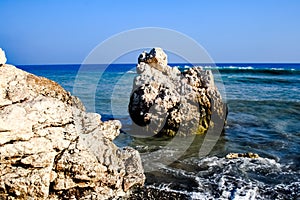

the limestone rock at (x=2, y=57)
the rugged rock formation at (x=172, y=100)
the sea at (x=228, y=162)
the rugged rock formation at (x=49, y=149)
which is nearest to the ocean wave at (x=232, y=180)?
the sea at (x=228, y=162)

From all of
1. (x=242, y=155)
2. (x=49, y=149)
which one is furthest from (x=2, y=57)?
(x=242, y=155)

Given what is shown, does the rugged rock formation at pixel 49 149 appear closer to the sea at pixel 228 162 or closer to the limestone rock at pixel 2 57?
the limestone rock at pixel 2 57

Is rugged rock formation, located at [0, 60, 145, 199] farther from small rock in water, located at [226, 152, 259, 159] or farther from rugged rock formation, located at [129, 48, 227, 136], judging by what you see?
rugged rock formation, located at [129, 48, 227, 136]

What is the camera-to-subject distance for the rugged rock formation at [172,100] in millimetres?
11984

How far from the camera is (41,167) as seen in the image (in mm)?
5914

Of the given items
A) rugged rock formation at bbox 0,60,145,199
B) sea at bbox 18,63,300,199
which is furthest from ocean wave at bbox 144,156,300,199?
rugged rock formation at bbox 0,60,145,199

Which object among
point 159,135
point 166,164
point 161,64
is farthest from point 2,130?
point 161,64

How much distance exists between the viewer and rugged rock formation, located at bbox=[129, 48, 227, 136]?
1198 cm

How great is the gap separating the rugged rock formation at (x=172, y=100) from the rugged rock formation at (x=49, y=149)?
509cm

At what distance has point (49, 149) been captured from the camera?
6.03 metres

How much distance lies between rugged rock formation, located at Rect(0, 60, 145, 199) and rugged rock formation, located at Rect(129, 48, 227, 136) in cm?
509

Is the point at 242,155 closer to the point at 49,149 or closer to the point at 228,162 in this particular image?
the point at 228,162

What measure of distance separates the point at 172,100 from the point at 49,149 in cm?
670

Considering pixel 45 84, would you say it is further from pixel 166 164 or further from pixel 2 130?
pixel 166 164
